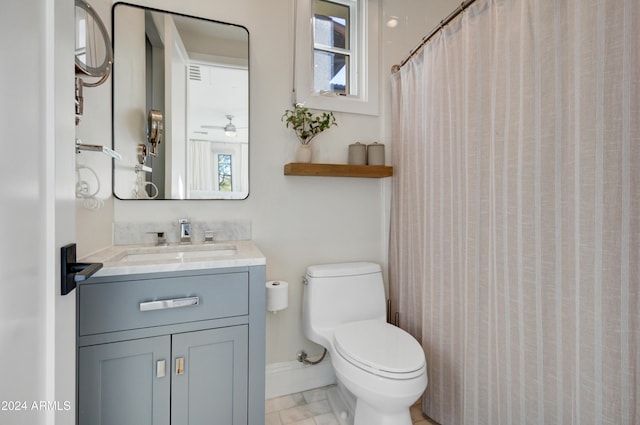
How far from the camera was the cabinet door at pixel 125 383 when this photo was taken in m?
1.00

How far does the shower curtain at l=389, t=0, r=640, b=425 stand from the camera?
0.84 meters

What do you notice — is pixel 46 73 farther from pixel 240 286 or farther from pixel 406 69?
pixel 406 69

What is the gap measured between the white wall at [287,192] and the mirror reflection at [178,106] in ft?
0.21

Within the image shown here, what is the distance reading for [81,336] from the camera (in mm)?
989

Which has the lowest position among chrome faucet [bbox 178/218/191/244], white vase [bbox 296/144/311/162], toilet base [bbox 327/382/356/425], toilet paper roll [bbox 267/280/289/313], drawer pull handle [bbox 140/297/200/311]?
toilet base [bbox 327/382/356/425]

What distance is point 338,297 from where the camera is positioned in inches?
65.0

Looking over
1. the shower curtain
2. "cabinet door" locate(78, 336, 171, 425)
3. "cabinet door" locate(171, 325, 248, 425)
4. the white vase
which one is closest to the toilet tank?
the shower curtain

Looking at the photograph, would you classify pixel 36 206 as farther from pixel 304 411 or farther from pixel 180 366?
pixel 304 411

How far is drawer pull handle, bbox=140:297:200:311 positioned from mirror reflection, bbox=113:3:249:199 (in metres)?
0.69

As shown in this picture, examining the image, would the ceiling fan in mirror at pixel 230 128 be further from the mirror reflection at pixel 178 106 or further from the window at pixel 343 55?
the window at pixel 343 55

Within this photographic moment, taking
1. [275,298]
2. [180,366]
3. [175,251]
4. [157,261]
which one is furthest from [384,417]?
[175,251]

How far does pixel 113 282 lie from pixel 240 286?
426 mm

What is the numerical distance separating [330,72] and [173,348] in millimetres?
1742

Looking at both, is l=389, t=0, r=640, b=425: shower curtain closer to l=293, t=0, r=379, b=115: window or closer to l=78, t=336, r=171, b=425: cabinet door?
l=293, t=0, r=379, b=115: window
